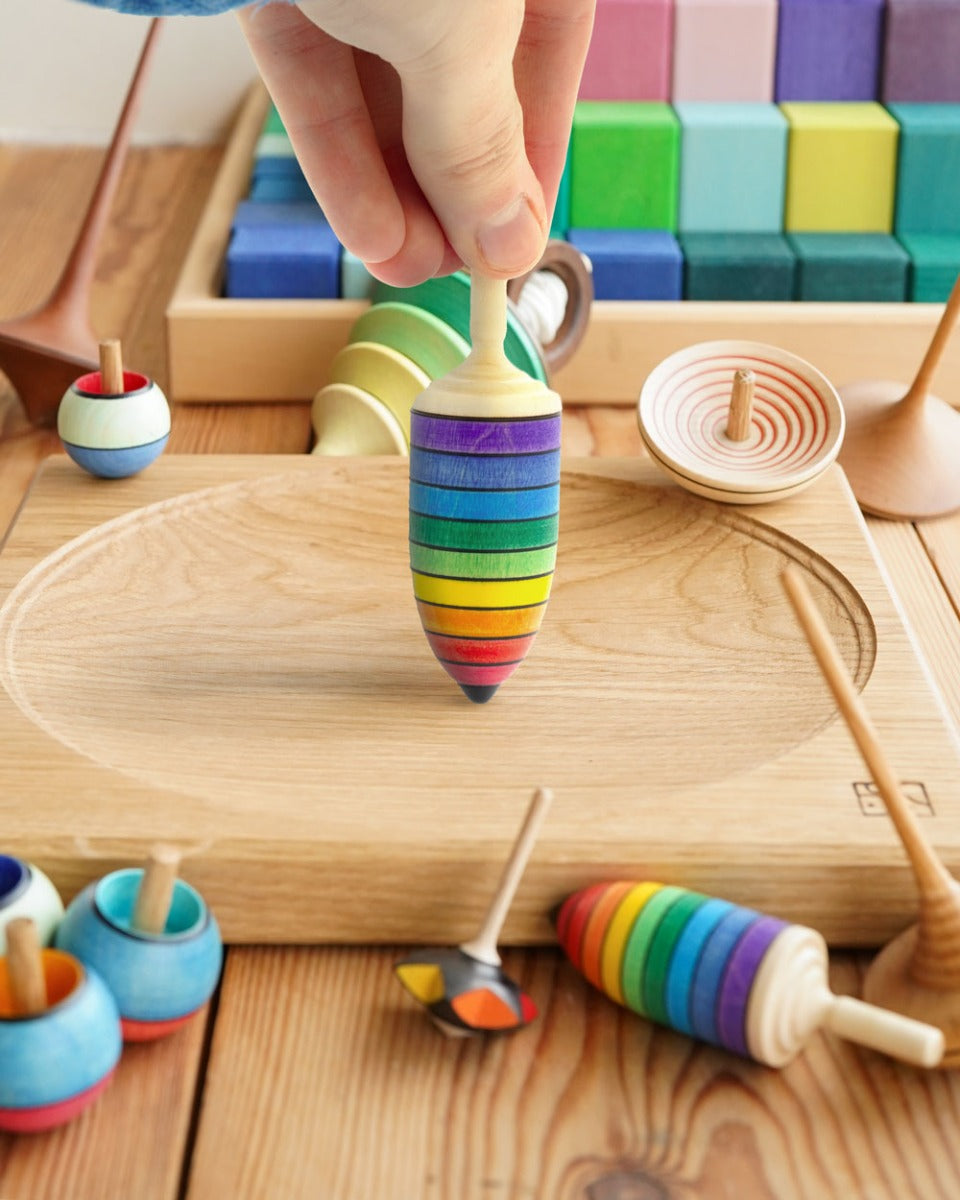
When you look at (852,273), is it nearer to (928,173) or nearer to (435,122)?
(928,173)

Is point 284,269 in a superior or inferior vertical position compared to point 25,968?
inferior

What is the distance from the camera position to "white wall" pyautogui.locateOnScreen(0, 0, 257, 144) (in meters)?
1.28

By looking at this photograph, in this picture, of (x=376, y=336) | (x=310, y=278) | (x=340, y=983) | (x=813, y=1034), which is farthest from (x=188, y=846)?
(x=310, y=278)

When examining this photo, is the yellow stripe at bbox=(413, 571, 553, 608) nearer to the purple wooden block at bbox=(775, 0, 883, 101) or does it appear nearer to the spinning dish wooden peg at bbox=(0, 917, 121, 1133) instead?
the spinning dish wooden peg at bbox=(0, 917, 121, 1133)

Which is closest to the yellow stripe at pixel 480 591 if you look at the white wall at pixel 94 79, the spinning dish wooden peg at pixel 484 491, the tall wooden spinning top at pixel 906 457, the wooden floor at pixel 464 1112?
the spinning dish wooden peg at pixel 484 491

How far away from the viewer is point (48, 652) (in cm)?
53

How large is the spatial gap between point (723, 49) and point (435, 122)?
1.84ft

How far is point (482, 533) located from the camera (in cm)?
46

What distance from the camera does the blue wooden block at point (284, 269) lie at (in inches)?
32.0

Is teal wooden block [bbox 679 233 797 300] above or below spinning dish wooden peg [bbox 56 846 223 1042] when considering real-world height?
below

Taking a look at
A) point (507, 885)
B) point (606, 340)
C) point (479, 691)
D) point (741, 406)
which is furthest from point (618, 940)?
point (606, 340)

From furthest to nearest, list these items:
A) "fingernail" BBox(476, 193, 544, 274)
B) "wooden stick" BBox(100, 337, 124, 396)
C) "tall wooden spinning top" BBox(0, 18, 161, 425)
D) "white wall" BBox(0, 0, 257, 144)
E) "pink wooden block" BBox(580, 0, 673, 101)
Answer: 1. "white wall" BBox(0, 0, 257, 144)
2. "pink wooden block" BBox(580, 0, 673, 101)
3. "tall wooden spinning top" BBox(0, 18, 161, 425)
4. "wooden stick" BBox(100, 337, 124, 396)
5. "fingernail" BBox(476, 193, 544, 274)

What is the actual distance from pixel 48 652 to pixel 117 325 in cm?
42

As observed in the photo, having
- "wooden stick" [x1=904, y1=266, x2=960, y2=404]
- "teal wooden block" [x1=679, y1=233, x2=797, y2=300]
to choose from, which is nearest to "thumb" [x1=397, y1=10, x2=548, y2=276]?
"wooden stick" [x1=904, y1=266, x2=960, y2=404]
